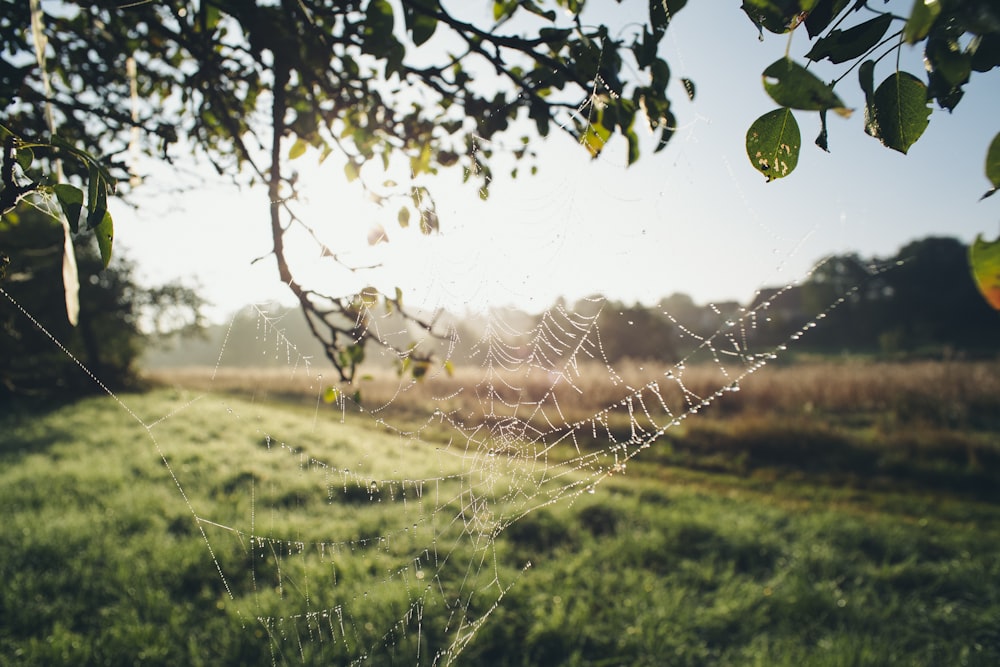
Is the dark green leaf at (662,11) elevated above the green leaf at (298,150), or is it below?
below

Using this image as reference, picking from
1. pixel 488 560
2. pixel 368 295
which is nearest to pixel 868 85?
pixel 368 295

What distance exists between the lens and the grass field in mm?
3379

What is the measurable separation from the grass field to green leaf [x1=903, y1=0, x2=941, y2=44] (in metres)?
2.16

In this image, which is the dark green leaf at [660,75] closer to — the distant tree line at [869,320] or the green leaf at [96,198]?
the green leaf at [96,198]

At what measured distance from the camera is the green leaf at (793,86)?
1.94 ft

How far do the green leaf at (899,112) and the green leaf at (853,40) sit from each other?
8 cm

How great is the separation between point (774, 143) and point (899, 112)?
6.5 inches

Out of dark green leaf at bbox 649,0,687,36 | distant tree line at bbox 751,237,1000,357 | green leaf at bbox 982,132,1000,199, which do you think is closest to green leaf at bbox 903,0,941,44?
green leaf at bbox 982,132,1000,199

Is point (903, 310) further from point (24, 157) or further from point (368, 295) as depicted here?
point (24, 157)

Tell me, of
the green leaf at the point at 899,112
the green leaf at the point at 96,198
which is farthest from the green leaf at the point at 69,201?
the green leaf at the point at 899,112

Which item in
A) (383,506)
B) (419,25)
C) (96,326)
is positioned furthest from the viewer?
(96,326)

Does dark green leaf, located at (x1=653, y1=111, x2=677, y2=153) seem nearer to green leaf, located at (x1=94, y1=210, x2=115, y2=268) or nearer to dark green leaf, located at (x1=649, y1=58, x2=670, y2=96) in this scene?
dark green leaf, located at (x1=649, y1=58, x2=670, y2=96)

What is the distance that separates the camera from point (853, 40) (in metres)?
0.77

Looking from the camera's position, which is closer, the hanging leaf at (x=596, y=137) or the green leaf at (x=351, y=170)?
the hanging leaf at (x=596, y=137)
